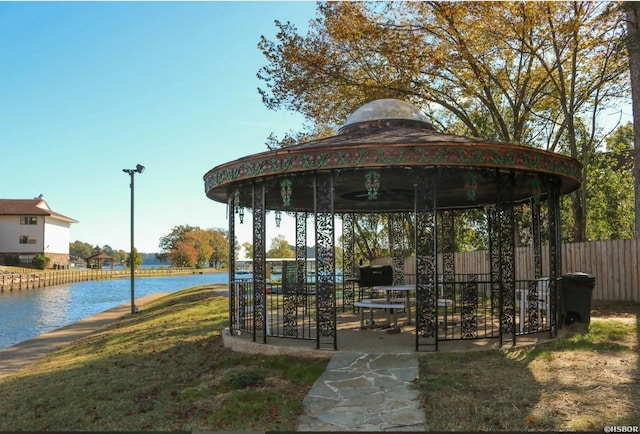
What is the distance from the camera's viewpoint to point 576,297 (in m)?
9.46

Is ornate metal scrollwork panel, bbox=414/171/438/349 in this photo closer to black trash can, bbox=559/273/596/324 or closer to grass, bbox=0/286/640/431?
grass, bbox=0/286/640/431

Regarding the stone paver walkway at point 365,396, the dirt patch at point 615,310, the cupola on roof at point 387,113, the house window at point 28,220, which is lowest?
the stone paver walkway at point 365,396

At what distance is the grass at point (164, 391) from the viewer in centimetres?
547

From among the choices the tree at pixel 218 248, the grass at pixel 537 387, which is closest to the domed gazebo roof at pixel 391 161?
the grass at pixel 537 387

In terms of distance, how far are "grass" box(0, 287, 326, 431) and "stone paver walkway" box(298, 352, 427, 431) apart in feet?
0.78

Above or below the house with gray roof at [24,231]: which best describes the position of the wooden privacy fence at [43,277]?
below

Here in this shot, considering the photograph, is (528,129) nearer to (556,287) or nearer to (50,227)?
(556,287)

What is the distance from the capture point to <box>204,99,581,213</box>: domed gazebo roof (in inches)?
288

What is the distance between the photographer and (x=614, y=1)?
46.0 ft

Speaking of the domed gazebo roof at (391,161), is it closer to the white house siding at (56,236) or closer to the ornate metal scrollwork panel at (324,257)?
the ornate metal scrollwork panel at (324,257)

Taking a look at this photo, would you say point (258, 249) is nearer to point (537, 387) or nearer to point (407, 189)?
point (407, 189)

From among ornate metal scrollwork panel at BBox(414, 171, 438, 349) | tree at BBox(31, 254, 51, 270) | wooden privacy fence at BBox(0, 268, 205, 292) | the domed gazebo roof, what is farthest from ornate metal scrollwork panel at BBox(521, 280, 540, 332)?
tree at BBox(31, 254, 51, 270)

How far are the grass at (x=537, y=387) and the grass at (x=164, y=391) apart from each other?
5.33 feet

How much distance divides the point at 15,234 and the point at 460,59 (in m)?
67.1
